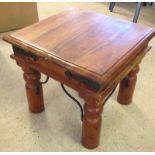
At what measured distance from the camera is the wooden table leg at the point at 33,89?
1086mm

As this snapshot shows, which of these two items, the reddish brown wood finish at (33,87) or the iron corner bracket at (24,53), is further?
the reddish brown wood finish at (33,87)

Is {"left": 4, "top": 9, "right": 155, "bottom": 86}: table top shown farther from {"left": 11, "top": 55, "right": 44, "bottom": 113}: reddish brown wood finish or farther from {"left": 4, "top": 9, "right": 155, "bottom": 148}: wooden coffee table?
{"left": 11, "top": 55, "right": 44, "bottom": 113}: reddish brown wood finish

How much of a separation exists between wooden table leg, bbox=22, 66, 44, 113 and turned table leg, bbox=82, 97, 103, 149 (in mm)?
310

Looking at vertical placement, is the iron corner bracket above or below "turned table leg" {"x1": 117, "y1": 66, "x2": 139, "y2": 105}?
above

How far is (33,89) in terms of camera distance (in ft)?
3.76

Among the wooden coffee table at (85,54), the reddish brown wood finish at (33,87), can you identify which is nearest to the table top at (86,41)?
the wooden coffee table at (85,54)

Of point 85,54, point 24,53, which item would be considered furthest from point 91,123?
point 24,53

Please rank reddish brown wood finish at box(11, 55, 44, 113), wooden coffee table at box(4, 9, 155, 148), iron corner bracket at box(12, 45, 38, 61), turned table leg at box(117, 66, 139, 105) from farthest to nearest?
1. turned table leg at box(117, 66, 139, 105)
2. reddish brown wood finish at box(11, 55, 44, 113)
3. iron corner bracket at box(12, 45, 38, 61)
4. wooden coffee table at box(4, 9, 155, 148)

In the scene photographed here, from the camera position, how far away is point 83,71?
80cm

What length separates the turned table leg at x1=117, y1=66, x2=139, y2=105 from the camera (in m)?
1.18

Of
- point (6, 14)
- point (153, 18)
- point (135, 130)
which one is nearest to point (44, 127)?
point (135, 130)

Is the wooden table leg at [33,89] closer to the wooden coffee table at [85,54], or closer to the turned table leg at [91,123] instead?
the wooden coffee table at [85,54]

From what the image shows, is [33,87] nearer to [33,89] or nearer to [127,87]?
[33,89]

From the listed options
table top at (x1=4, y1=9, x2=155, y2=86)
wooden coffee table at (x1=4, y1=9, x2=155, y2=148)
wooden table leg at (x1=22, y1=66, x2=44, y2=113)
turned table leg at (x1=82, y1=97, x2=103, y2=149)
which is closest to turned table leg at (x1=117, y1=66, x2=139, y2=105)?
wooden coffee table at (x1=4, y1=9, x2=155, y2=148)
